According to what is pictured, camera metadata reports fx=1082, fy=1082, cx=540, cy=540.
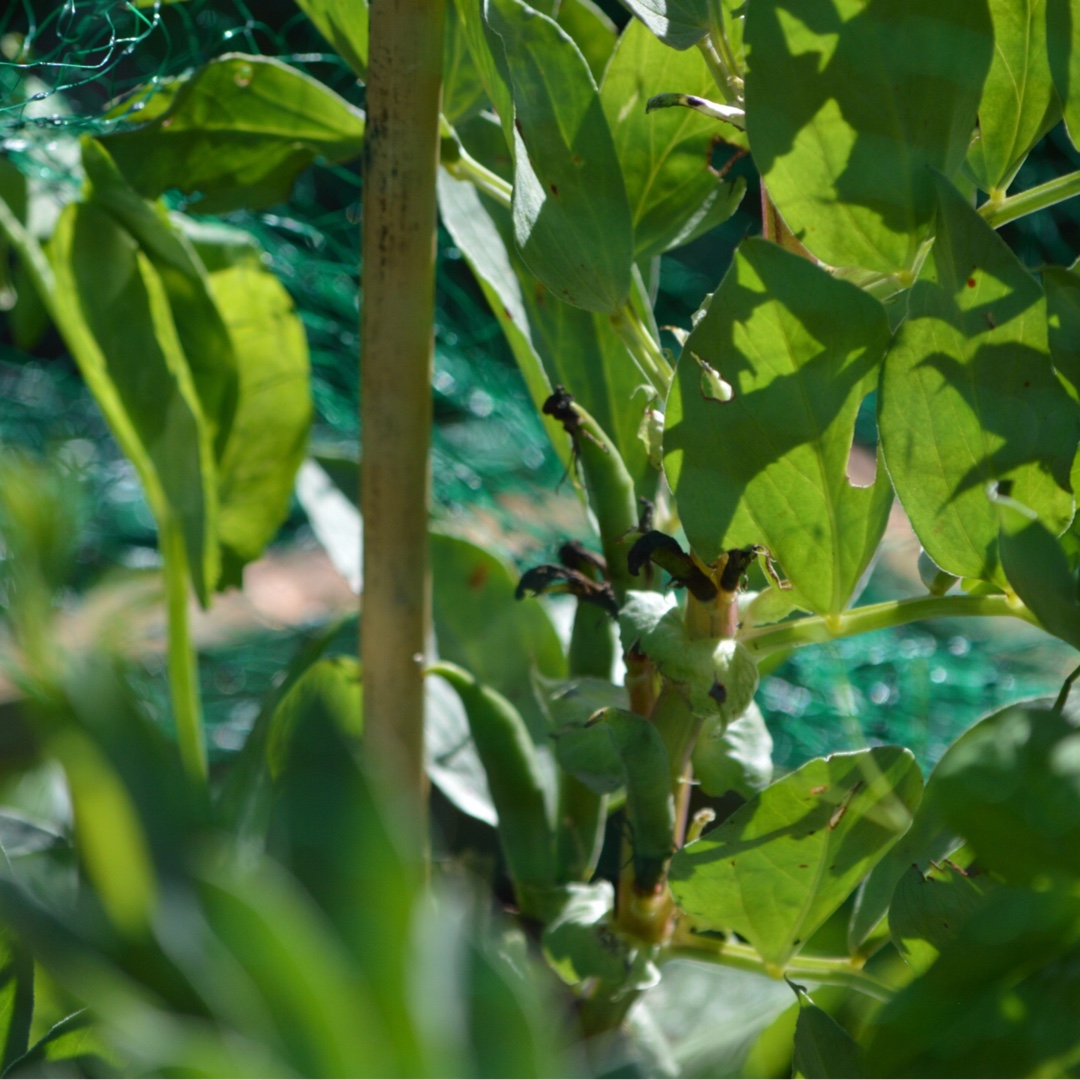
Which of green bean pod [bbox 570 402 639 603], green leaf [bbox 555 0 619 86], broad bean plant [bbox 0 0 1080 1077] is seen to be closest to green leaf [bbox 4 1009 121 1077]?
broad bean plant [bbox 0 0 1080 1077]

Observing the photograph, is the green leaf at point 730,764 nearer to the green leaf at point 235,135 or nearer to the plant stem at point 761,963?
the plant stem at point 761,963

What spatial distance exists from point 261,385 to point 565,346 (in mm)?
148

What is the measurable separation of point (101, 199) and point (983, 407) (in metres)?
0.25

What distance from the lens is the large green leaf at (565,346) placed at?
28 centimetres

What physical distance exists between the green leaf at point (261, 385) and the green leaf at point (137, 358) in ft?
0.10

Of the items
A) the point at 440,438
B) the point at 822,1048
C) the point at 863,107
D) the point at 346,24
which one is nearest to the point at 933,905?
the point at 822,1048

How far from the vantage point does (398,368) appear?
26 cm

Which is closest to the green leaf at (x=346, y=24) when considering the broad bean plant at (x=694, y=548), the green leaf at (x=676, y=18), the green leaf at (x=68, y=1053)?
the broad bean plant at (x=694, y=548)

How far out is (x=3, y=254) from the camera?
1.43 feet

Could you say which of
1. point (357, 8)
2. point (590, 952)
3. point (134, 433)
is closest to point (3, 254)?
point (134, 433)

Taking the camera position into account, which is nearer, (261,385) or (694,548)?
(694,548)

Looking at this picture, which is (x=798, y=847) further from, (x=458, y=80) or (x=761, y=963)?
(x=458, y=80)

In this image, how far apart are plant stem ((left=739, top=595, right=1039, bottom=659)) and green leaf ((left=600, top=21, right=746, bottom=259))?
89mm

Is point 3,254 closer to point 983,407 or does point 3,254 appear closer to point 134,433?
point 134,433
